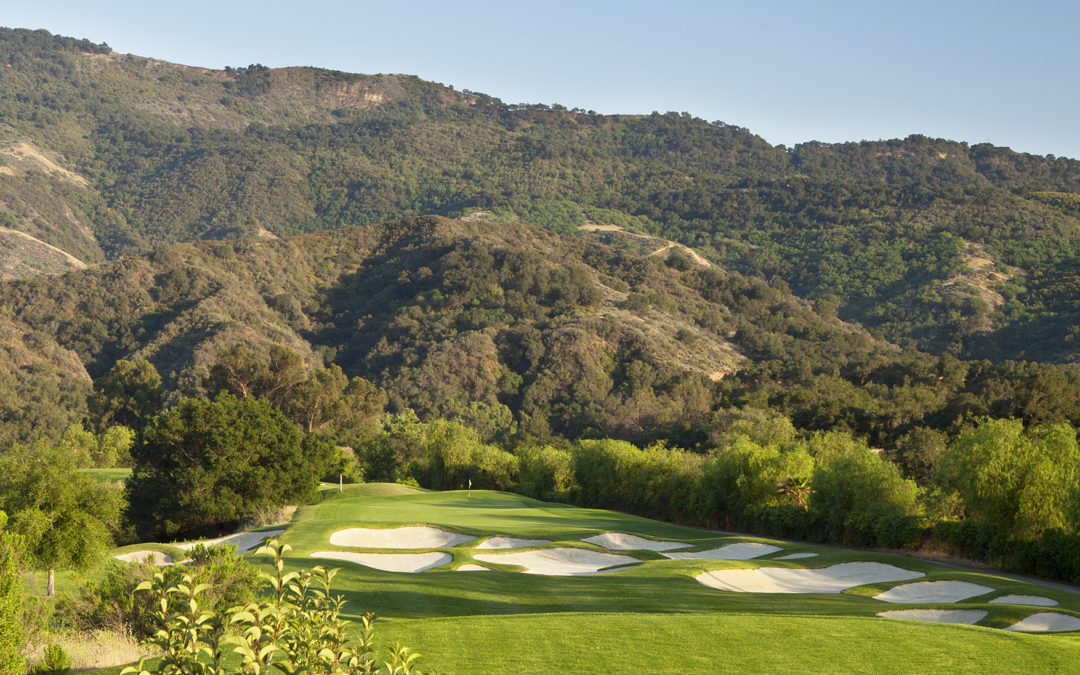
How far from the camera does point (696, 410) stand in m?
84.4

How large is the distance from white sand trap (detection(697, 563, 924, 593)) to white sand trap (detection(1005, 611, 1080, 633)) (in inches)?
229

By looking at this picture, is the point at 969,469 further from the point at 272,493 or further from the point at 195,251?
the point at 195,251

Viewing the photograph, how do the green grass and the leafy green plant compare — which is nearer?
the leafy green plant

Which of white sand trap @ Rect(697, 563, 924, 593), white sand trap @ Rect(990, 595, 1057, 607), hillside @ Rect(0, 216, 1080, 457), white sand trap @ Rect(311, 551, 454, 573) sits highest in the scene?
hillside @ Rect(0, 216, 1080, 457)

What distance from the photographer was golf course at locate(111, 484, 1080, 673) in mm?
11219

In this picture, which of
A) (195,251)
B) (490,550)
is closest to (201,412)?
(490,550)

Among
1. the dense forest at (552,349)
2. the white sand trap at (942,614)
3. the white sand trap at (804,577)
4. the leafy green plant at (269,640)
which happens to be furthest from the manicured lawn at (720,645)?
the dense forest at (552,349)

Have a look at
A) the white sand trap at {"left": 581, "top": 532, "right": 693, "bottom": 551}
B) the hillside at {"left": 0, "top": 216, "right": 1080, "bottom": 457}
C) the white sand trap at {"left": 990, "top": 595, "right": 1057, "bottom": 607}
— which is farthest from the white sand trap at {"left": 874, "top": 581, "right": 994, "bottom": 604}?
the hillside at {"left": 0, "top": 216, "right": 1080, "bottom": 457}

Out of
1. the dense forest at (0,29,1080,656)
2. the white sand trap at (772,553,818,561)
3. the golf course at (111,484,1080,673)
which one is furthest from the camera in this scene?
the dense forest at (0,29,1080,656)

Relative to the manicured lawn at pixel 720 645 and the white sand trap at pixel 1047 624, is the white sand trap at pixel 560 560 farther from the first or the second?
the manicured lawn at pixel 720 645

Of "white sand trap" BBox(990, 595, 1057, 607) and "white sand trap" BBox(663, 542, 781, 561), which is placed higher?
"white sand trap" BBox(990, 595, 1057, 607)

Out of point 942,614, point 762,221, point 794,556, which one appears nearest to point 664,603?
point 942,614

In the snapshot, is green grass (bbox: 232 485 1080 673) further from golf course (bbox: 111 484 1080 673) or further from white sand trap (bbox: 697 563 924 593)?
white sand trap (bbox: 697 563 924 593)

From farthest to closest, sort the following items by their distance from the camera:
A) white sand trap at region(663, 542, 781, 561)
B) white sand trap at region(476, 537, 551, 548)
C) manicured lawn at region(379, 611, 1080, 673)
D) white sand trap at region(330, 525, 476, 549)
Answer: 1. white sand trap at region(330, 525, 476, 549)
2. white sand trap at region(476, 537, 551, 548)
3. white sand trap at region(663, 542, 781, 561)
4. manicured lawn at region(379, 611, 1080, 673)
